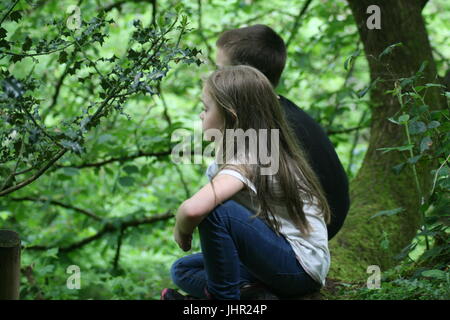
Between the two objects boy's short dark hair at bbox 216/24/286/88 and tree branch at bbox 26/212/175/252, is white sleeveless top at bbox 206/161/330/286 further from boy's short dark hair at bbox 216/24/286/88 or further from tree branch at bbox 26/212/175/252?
tree branch at bbox 26/212/175/252

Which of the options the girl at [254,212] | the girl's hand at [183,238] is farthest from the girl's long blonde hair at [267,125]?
the girl's hand at [183,238]

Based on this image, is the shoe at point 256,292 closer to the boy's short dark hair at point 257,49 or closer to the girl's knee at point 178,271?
the girl's knee at point 178,271

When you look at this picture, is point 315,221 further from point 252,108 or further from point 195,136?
point 195,136

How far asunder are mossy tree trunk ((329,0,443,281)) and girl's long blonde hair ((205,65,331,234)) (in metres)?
0.85

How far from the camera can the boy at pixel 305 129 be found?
240 centimetres

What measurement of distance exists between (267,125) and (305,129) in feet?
1.58

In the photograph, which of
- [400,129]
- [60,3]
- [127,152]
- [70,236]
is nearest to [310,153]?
[400,129]

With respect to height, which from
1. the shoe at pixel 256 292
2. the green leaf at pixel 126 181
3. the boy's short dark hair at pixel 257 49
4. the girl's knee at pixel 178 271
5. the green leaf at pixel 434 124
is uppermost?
the boy's short dark hair at pixel 257 49

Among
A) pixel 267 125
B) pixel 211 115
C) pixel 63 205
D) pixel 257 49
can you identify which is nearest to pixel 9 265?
pixel 211 115

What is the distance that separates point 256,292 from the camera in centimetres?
198

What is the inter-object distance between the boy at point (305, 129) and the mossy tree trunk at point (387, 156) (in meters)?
0.39

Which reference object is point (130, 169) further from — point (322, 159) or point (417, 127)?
point (417, 127)

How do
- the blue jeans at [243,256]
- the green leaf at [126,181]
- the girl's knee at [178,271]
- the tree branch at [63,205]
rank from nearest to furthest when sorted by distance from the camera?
1. the blue jeans at [243,256]
2. the girl's knee at [178,271]
3. the green leaf at [126,181]
4. the tree branch at [63,205]

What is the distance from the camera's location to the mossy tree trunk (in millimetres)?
2787
